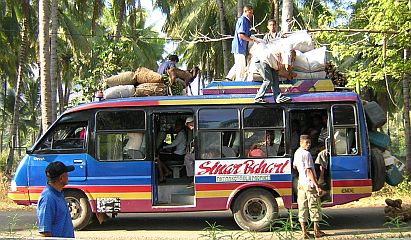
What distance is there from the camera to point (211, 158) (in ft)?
30.1

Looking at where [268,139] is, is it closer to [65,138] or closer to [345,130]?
[345,130]

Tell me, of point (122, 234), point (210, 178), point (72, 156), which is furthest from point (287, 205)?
point (72, 156)

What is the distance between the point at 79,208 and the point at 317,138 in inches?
192

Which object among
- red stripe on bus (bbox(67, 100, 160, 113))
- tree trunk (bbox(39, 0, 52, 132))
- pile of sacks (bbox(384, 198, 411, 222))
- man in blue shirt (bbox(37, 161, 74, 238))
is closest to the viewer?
man in blue shirt (bbox(37, 161, 74, 238))

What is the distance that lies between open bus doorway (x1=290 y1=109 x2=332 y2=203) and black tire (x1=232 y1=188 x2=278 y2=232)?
0.46m

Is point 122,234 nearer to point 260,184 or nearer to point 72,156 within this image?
point 72,156

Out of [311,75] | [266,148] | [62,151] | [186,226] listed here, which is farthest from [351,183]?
[62,151]

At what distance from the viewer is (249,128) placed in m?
9.24

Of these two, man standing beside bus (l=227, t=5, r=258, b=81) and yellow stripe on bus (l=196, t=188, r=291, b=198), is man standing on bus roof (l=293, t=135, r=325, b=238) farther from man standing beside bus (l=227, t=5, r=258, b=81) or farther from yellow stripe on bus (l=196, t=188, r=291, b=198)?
man standing beside bus (l=227, t=5, r=258, b=81)

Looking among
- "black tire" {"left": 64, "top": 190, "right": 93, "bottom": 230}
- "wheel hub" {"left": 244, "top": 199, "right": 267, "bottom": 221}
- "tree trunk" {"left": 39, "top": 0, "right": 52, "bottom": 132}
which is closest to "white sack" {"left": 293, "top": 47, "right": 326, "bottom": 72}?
"wheel hub" {"left": 244, "top": 199, "right": 267, "bottom": 221}

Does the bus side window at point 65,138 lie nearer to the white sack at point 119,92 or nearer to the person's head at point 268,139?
the white sack at point 119,92

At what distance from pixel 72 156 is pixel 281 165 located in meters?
4.01

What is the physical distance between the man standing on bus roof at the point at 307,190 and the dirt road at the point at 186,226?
37cm

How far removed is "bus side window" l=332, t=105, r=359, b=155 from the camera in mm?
9141
